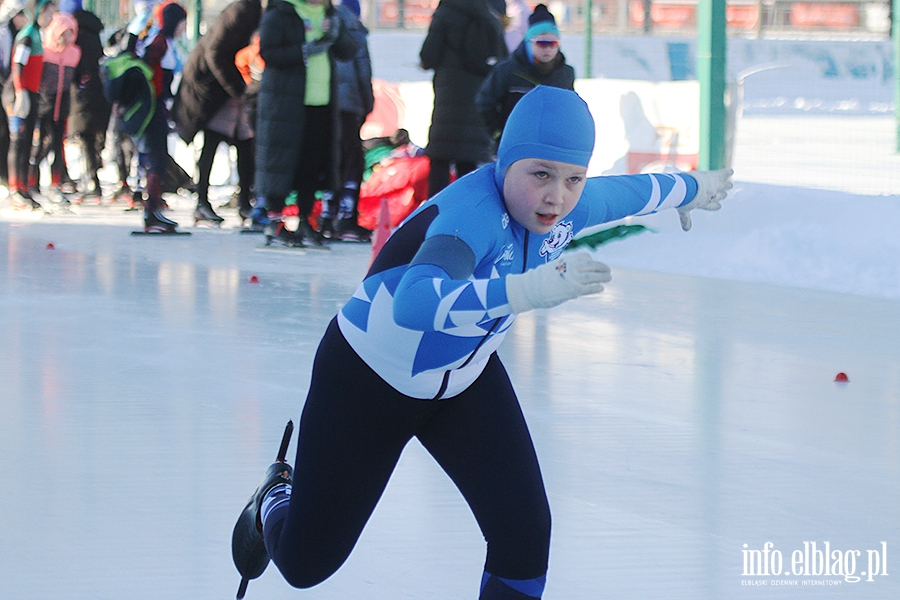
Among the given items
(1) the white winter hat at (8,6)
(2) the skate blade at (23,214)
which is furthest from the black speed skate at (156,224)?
(1) the white winter hat at (8,6)

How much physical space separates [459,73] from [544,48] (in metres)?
0.83

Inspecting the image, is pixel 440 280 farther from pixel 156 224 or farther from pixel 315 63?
pixel 156 224

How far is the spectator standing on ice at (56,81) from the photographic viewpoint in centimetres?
1006

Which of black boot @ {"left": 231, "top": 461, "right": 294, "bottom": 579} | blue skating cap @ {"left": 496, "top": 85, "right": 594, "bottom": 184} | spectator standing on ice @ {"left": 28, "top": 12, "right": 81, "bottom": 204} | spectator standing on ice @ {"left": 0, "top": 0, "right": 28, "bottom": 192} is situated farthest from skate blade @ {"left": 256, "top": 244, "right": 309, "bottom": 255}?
blue skating cap @ {"left": 496, "top": 85, "right": 594, "bottom": 184}

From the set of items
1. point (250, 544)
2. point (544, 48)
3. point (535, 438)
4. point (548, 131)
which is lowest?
point (535, 438)

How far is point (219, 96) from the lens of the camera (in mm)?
9359

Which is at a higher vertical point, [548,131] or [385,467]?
[548,131]

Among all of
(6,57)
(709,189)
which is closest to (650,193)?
(709,189)

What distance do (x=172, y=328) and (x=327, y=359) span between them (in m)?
3.23

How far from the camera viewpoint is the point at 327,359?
244 cm

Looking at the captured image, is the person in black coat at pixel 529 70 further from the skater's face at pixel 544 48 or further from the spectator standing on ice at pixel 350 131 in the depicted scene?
Result: the spectator standing on ice at pixel 350 131

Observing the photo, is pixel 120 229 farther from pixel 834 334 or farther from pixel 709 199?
pixel 709 199

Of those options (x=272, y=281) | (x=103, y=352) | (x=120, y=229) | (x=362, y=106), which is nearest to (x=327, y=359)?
(x=103, y=352)

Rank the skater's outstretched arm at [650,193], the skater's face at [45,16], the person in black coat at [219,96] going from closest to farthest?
the skater's outstretched arm at [650,193] → the person in black coat at [219,96] → the skater's face at [45,16]
